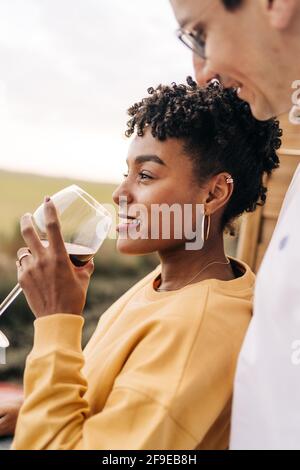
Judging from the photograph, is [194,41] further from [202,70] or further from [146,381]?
[146,381]

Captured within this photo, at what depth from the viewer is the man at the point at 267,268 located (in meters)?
0.76

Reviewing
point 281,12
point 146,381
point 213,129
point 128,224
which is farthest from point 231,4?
point 146,381

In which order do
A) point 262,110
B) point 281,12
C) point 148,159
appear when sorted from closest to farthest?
point 281,12, point 262,110, point 148,159

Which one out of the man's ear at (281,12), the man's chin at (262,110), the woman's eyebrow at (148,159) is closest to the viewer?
the man's ear at (281,12)

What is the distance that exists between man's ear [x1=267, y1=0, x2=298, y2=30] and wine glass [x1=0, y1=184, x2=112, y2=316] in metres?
0.46

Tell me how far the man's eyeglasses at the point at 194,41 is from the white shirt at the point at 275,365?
0.29 m

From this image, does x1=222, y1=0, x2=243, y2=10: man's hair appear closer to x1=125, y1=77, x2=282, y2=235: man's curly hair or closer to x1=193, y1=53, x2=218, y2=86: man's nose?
x1=193, y1=53, x2=218, y2=86: man's nose

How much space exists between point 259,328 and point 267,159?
440 millimetres

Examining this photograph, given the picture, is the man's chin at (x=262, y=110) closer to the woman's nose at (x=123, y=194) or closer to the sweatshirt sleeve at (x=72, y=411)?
the woman's nose at (x=123, y=194)

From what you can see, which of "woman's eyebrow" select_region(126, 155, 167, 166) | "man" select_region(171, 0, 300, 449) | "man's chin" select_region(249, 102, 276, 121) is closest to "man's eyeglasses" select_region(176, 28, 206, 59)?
"man" select_region(171, 0, 300, 449)

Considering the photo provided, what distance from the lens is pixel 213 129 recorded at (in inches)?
40.6

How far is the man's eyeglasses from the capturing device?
0.83m

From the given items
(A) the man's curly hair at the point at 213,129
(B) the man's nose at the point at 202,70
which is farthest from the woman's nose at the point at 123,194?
(B) the man's nose at the point at 202,70

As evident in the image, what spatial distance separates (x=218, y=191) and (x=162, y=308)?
0.24m
